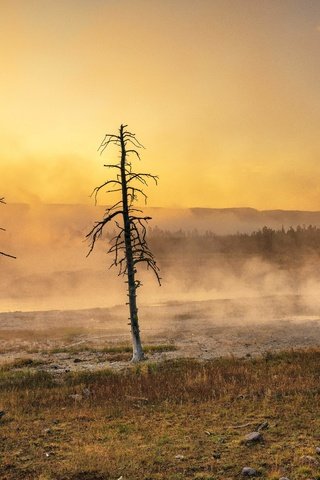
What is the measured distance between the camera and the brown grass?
33.1 feet

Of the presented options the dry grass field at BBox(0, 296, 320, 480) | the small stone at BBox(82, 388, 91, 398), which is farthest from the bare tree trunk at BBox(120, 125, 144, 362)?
the small stone at BBox(82, 388, 91, 398)

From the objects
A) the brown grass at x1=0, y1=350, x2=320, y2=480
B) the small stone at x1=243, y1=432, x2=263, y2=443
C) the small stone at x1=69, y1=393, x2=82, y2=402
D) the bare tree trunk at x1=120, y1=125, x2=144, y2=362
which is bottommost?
the small stone at x1=69, y1=393, x2=82, y2=402

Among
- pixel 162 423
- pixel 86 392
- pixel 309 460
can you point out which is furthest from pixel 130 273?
pixel 309 460

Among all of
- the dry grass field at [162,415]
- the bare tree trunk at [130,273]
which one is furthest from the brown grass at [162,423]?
the bare tree trunk at [130,273]

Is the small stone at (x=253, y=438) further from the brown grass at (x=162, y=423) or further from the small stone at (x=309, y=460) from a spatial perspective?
the small stone at (x=309, y=460)

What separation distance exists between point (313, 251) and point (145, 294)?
233 ft

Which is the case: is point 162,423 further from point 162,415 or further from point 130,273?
point 130,273

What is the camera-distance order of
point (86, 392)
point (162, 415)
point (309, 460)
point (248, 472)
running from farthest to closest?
point (86, 392)
point (162, 415)
point (309, 460)
point (248, 472)

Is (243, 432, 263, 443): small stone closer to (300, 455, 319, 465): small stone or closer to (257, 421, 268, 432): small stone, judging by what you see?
(257, 421, 268, 432): small stone

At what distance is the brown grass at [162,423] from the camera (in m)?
10.1

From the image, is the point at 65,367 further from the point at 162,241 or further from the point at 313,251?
the point at 162,241

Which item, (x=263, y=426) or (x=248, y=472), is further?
(x=263, y=426)

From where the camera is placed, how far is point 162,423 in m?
13.4

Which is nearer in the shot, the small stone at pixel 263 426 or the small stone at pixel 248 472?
the small stone at pixel 248 472
